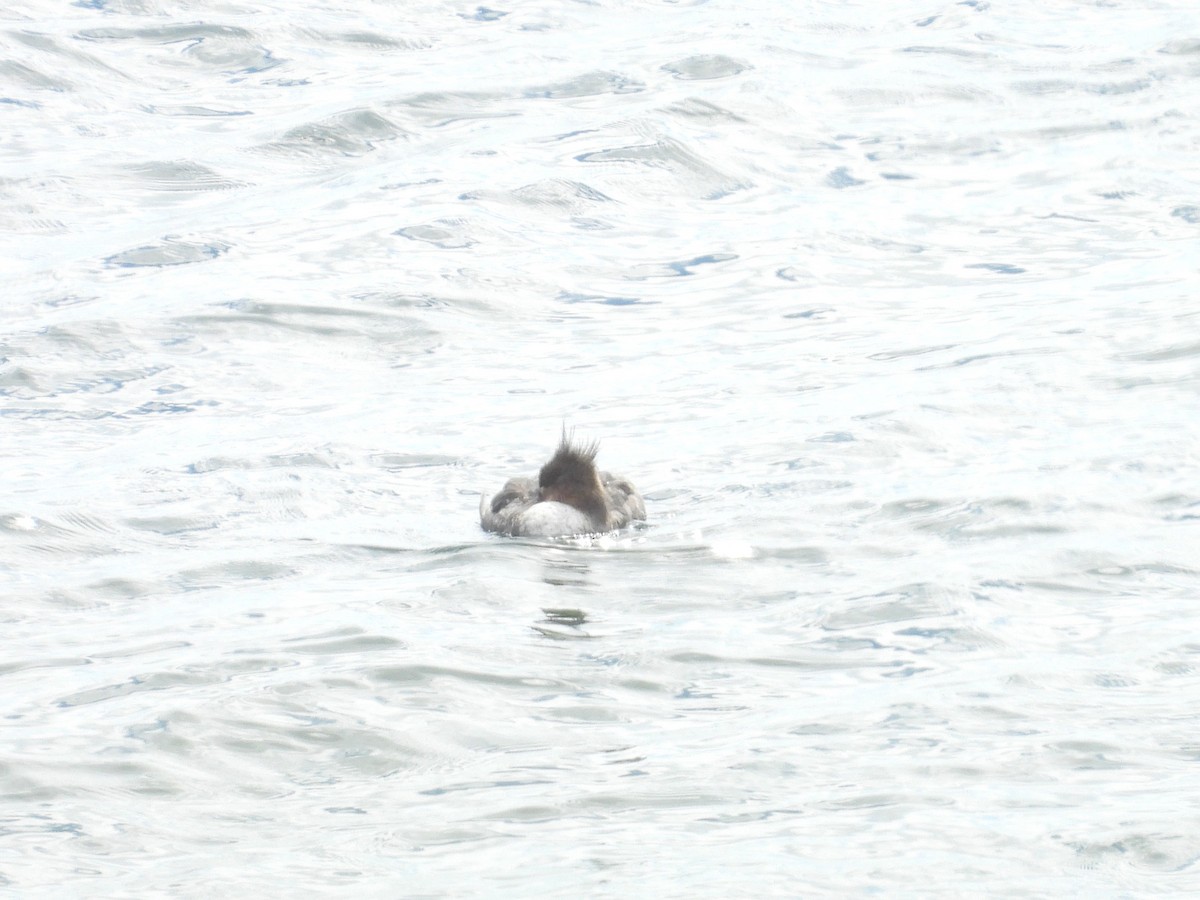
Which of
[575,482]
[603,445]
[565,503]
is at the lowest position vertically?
[603,445]

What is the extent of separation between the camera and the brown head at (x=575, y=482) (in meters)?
12.6

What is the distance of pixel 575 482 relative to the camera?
1273cm

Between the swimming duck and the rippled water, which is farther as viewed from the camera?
the swimming duck

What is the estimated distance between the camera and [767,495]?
12.8 metres

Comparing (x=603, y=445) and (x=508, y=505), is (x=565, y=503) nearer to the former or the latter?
(x=508, y=505)

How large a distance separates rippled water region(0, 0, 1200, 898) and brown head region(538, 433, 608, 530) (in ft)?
1.03

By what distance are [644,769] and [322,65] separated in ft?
59.2

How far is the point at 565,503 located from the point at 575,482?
0.14m

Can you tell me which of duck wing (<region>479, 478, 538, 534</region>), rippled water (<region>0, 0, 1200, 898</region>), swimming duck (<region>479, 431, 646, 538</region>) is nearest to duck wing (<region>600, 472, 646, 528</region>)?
swimming duck (<region>479, 431, 646, 538</region>)

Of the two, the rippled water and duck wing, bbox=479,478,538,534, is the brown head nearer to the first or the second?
duck wing, bbox=479,478,538,534

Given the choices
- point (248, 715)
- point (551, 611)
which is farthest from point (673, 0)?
point (248, 715)

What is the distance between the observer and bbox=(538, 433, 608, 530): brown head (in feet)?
41.4

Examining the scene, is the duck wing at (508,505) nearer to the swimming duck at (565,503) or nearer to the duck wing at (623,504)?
the swimming duck at (565,503)

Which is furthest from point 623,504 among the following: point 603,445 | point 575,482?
point 603,445
